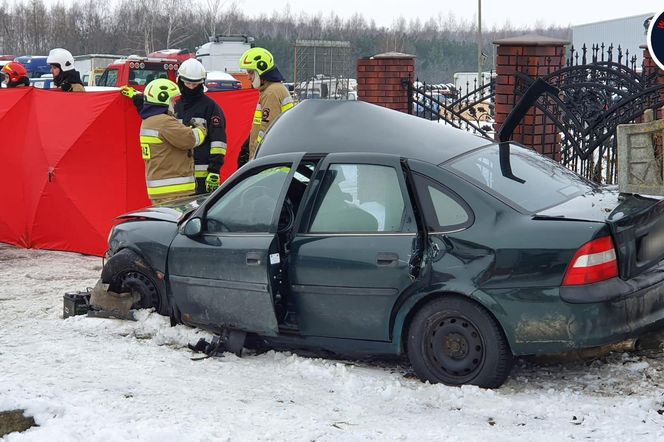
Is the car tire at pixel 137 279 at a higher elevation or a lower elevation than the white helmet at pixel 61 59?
lower

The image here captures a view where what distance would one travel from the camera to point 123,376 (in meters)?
5.50

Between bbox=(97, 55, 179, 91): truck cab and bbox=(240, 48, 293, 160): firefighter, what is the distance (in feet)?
52.1

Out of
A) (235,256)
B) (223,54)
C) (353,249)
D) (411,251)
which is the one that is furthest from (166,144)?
(223,54)

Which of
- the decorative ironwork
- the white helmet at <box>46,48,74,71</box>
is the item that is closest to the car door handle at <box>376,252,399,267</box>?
the decorative ironwork

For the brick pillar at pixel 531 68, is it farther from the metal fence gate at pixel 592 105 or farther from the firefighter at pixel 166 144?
the firefighter at pixel 166 144

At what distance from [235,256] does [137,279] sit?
47.1 inches

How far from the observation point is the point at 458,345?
5.15 m

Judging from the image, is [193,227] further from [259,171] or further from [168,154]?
[168,154]

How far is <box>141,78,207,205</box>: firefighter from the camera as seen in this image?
8664mm

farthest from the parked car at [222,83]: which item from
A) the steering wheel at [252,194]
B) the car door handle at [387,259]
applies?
the car door handle at [387,259]

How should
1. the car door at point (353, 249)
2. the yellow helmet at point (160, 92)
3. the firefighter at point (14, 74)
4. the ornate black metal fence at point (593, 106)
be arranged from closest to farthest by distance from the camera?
the car door at point (353, 249) → the yellow helmet at point (160, 92) → the ornate black metal fence at point (593, 106) → the firefighter at point (14, 74)

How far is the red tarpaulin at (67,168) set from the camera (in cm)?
1003

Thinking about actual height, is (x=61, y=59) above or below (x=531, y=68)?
above

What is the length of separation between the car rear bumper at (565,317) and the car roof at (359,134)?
3.52ft
